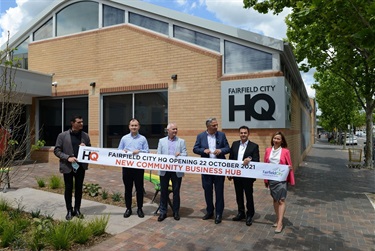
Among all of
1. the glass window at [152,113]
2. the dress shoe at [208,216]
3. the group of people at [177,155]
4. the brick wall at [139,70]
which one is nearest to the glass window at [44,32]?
the brick wall at [139,70]

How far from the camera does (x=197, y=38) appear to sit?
30.8 ft

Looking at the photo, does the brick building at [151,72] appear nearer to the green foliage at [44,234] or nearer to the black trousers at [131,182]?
the black trousers at [131,182]

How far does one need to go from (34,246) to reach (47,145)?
9497mm

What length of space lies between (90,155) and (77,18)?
8624mm

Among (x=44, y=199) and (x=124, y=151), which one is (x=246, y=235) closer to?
(x=124, y=151)

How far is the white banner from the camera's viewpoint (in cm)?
498

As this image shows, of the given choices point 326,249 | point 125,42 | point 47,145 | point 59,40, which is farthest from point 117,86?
point 326,249

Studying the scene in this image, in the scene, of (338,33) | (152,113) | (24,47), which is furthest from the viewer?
(24,47)

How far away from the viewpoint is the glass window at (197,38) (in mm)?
9172

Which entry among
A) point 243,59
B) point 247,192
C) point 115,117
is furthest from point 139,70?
point 247,192

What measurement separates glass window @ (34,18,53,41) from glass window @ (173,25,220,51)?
248 inches

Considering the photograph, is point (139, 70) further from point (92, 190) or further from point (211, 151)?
point (211, 151)

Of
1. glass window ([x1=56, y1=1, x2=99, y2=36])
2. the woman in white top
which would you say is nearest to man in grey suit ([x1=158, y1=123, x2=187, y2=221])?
the woman in white top

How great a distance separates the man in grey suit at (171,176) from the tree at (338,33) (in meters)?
3.24
